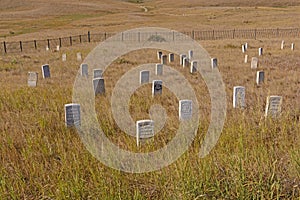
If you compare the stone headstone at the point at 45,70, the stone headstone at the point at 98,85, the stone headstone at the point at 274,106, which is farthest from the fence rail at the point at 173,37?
the stone headstone at the point at 274,106

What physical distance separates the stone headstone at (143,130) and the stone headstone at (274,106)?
6.85ft

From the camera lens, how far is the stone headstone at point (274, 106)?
4.94 meters

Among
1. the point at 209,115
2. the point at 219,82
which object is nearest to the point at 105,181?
the point at 209,115

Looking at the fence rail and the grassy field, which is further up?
the grassy field

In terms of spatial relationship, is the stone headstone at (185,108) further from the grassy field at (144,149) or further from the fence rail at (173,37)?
the fence rail at (173,37)

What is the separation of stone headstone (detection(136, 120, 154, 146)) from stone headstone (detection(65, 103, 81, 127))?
47.8 inches

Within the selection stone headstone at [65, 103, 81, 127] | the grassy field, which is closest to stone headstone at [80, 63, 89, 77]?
the grassy field

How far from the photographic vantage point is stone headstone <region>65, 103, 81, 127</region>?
471 centimetres

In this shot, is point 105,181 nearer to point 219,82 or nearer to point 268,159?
point 268,159

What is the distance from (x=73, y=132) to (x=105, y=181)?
177 centimetres

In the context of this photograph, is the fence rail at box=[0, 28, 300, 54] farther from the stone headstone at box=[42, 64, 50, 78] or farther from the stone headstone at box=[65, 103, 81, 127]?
the stone headstone at box=[65, 103, 81, 127]

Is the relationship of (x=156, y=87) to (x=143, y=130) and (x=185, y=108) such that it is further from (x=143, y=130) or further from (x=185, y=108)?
(x=143, y=130)

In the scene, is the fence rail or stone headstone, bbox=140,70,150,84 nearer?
stone headstone, bbox=140,70,150,84

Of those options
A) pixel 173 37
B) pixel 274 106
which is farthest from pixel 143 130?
pixel 173 37
